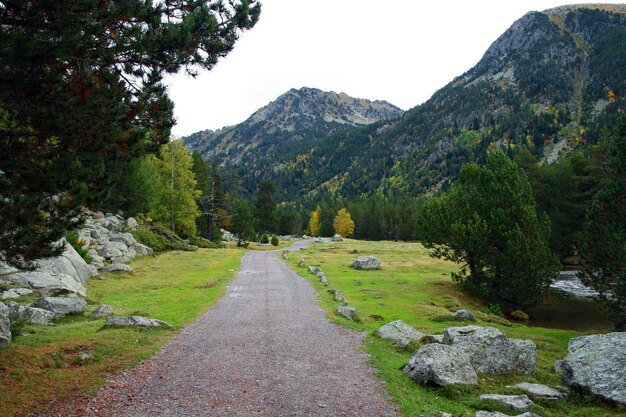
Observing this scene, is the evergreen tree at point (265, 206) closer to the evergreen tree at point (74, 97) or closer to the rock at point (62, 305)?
the rock at point (62, 305)

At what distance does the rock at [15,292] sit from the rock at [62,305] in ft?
5.63

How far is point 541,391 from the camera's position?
11.2 meters

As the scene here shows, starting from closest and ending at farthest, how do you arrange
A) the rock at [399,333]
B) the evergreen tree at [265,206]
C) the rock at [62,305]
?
the rock at [399,333] < the rock at [62,305] < the evergreen tree at [265,206]

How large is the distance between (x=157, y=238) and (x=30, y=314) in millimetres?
35332

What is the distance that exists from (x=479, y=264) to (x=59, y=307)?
30.2m

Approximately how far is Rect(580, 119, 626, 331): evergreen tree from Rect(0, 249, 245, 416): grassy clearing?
68.6 ft

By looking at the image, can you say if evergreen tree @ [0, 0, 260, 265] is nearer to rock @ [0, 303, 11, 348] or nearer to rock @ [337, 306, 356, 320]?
rock @ [0, 303, 11, 348]

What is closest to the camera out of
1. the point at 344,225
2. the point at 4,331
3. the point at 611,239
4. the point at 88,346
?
the point at 4,331

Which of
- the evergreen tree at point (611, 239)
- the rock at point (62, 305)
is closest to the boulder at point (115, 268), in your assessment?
the rock at point (62, 305)

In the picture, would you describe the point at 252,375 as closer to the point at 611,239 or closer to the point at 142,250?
the point at 611,239

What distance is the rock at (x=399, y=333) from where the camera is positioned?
15617mm

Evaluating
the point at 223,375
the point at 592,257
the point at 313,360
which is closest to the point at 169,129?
the point at 223,375

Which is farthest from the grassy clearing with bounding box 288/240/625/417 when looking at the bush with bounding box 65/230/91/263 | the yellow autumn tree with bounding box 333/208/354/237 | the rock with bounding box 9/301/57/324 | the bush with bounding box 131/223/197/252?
the yellow autumn tree with bounding box 333/208/354/237

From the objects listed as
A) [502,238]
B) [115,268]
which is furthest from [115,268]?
[502,238]
